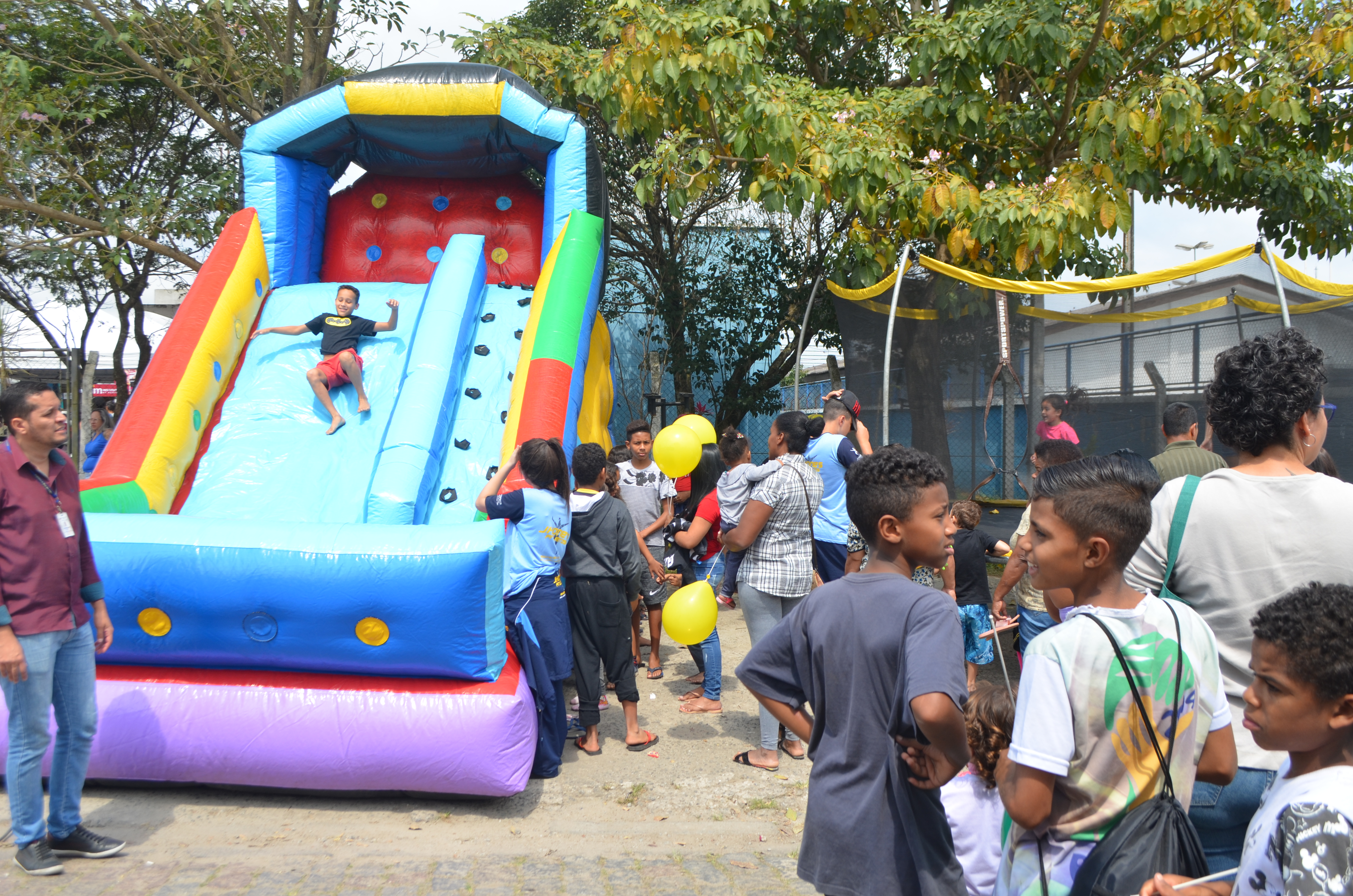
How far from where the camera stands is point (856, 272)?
25.5 ft

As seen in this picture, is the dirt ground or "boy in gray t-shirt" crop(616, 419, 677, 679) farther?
"boy in gray t-shirt" crop(616, 419, 677, 679)

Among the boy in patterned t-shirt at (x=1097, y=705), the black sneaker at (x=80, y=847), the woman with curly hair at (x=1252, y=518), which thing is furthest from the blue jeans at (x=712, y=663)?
the boy in patterned t-shirt at (x=1097, y=705)

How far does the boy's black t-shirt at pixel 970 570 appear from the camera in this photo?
15.8 feet

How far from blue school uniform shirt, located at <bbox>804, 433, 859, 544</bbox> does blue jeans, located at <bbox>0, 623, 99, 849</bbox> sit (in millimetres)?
3395

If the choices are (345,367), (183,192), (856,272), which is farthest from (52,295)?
(856,272)

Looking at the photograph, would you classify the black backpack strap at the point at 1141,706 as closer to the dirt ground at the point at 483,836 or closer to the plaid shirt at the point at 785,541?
the dirt ground at the point at 483,836

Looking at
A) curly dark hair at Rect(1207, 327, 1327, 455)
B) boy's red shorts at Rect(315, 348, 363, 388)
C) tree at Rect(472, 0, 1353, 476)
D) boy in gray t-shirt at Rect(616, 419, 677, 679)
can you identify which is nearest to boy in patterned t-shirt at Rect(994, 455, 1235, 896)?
curly dark hair at Rect(1207, 327, 1327, 455)

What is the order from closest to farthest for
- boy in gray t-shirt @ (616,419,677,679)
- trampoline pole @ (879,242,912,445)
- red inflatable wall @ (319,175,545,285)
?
1. trampoline pole @ (879,242,912,445)
2. boy in gray t-shirt @ (616,419,677,679)
3. red inflatable wall @ (319,175,545,285)

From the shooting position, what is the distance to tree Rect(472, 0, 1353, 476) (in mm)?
6812

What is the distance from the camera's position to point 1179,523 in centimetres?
211

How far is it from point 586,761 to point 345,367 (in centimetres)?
311

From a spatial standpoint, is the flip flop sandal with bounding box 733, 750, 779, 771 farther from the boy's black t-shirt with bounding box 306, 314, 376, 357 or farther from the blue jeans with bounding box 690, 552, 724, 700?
the boy's black t-shirt with bounding box 306, 314, 376, 357

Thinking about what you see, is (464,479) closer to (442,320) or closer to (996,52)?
(442,320)

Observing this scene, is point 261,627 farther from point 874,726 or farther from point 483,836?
point 874,726
